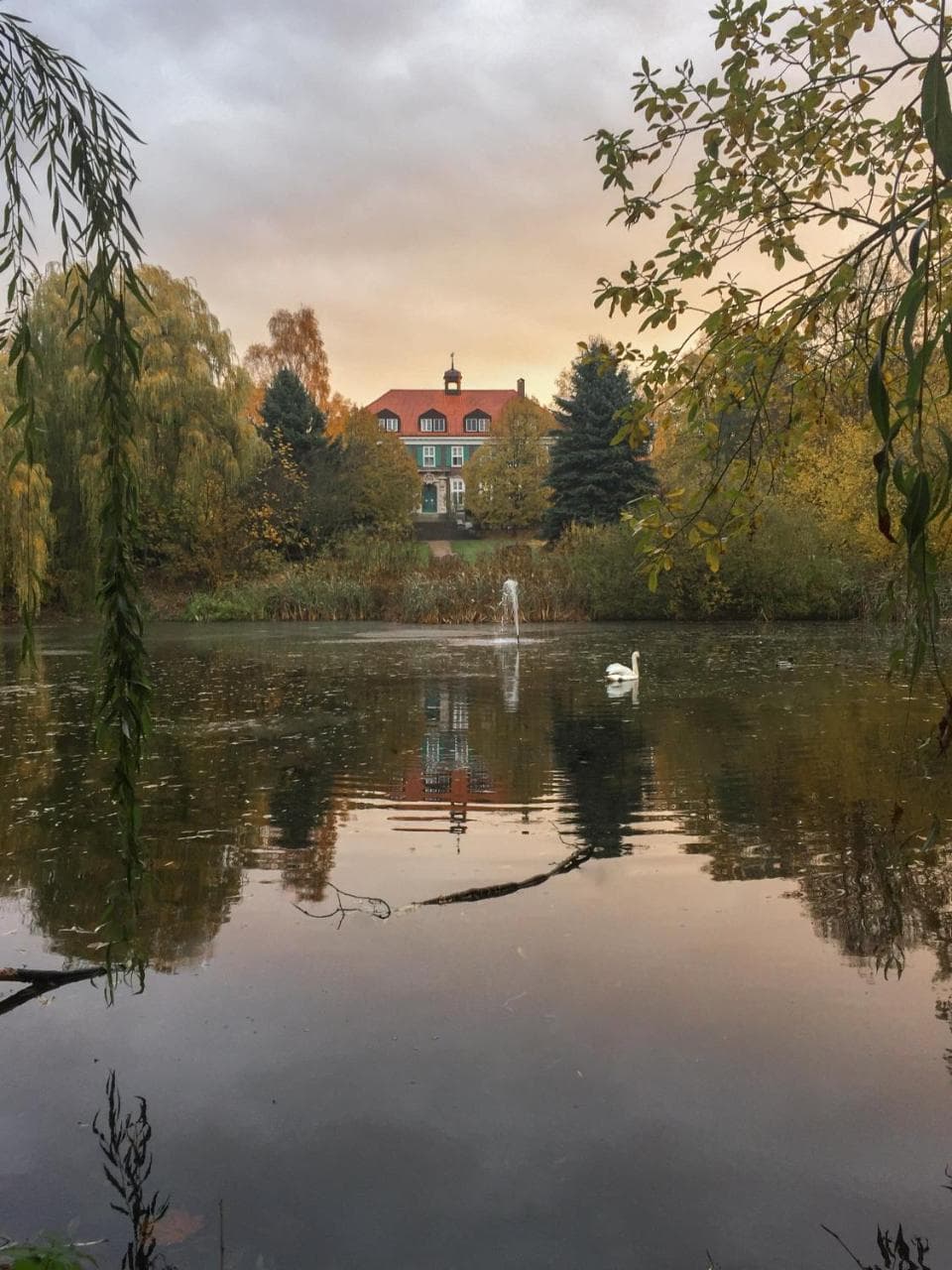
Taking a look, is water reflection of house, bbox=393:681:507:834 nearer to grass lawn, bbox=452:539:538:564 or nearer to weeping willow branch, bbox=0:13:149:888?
weeping willow branch, bbox=0:13:149:888

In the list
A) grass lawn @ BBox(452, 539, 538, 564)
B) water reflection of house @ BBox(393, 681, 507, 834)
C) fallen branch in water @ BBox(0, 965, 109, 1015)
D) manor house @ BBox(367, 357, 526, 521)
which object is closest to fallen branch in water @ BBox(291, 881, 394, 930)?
fallen branch in water @ BBox(0, 965, 109, 1015)

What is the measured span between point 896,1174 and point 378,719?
32.9 feet

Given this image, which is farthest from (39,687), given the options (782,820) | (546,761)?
(782,820)

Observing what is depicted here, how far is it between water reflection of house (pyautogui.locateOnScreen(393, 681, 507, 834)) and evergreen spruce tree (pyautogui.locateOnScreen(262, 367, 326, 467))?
3961 cm

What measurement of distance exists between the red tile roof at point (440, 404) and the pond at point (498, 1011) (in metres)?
81.9

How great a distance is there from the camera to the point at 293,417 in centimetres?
5053

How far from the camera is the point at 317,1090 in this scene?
3.75 meters

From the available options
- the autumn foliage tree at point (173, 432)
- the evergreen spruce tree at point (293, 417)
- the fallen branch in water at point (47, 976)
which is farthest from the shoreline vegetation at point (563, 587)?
the fallen branch in water at point (47, 976)

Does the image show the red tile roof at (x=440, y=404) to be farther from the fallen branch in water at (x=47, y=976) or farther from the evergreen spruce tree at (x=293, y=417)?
the fallen branch in water at (x=47, y=976)

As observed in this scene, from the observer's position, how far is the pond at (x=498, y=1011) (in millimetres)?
3066

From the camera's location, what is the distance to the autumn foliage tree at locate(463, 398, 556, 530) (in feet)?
204

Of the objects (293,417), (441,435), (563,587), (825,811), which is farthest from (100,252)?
(441,435)

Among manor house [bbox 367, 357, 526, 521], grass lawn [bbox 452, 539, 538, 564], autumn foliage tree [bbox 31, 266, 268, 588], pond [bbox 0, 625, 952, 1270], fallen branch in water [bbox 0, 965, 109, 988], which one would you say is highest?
manor house [bbox 367, 357, 526, 521]

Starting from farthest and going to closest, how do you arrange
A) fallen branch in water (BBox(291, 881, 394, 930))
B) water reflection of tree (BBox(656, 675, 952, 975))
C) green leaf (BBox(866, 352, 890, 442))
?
fallen branch in water (BBox(291, 881, 394, 930)) < water reflection of tree (BBox(656, 675, 952, 975)) < green leaf (BBox(866, 352, 890, 442))
